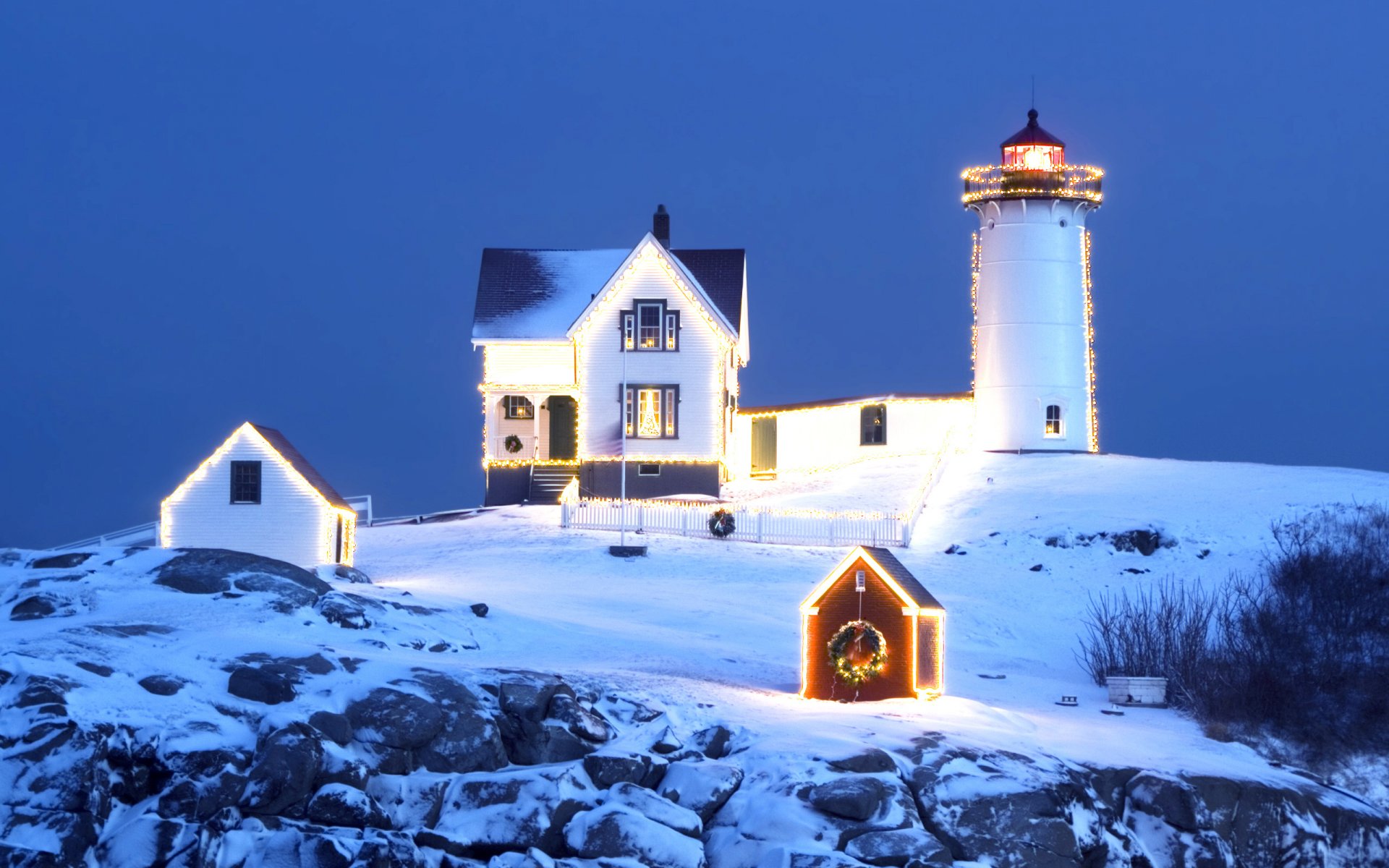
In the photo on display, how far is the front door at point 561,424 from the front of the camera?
198 feet

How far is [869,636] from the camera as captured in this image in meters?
33.7

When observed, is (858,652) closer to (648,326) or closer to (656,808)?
(656,808)

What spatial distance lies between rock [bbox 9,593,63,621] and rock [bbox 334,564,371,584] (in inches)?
303

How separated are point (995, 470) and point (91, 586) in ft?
100

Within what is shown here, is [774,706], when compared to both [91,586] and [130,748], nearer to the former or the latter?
[130,748]

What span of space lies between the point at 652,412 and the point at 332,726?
99.0ft

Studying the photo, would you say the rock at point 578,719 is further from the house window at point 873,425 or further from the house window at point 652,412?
the house window at point 873,425

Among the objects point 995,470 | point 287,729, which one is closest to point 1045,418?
point 995,470

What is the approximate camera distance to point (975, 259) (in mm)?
64062

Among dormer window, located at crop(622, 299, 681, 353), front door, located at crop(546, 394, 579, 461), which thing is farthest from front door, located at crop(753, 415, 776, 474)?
dormer window, located at crop(622, 299, 681, 353)

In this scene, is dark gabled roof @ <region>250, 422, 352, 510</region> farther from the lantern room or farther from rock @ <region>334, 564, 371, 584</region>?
the lantern room

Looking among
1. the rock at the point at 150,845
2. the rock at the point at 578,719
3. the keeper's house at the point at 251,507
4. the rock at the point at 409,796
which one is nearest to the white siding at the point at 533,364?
the keeper's house at the point at 251,507

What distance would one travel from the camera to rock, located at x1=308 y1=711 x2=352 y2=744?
92.3 ft

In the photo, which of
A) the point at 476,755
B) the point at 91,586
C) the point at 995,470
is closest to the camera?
the point at 476,755
